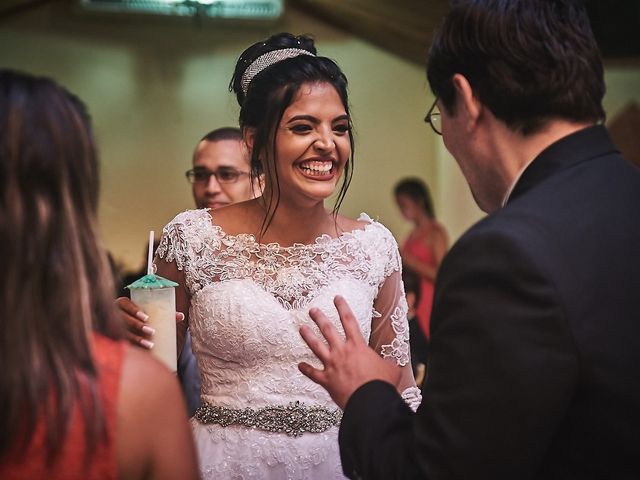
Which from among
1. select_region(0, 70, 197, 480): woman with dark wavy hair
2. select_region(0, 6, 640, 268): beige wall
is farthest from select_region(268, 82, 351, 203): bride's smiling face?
select_region(0, 6, 640, 268): beige wall

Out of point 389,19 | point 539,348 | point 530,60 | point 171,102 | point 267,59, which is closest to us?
point 539,348

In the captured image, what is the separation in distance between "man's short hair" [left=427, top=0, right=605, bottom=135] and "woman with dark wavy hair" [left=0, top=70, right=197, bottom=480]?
25.6 inches

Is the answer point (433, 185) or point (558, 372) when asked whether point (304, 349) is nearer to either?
point (558, 372)

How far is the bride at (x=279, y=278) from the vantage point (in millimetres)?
2262

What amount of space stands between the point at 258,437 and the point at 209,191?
50.5 inches

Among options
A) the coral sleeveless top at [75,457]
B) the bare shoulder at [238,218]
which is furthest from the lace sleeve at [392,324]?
the coral sleeveless top at [75,457]

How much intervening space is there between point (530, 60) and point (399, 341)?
1.17 meters

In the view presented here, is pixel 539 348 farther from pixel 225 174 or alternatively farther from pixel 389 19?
pixel 389 19

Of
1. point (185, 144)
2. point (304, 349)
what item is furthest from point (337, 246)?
point (185, 144)

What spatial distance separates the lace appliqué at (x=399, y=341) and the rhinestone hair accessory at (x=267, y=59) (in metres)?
0.77

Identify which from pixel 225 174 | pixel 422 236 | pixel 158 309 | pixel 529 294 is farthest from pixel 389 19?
pixel 529 294

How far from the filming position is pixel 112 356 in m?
1.15

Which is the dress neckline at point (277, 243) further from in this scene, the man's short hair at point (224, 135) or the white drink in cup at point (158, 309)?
the man's short hair at point (224, 135)

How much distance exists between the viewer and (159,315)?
1822 mm
